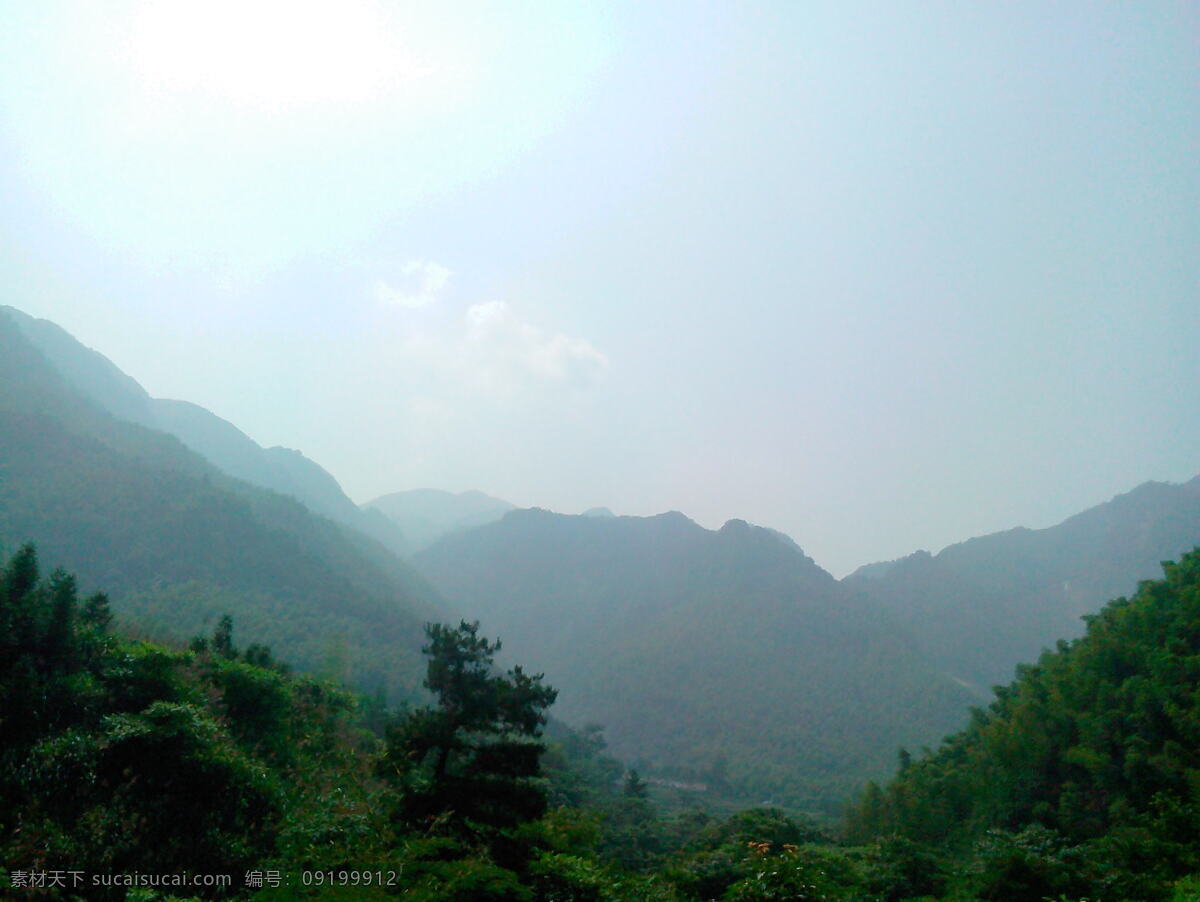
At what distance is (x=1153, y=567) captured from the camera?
3344 inches

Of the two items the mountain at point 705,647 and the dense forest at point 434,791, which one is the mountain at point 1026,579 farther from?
the dense forest at point 434,791

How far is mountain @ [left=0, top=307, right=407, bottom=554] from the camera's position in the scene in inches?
3666

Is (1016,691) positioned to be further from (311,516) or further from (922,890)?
(311,516)

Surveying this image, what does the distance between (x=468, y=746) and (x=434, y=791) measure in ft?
2.38

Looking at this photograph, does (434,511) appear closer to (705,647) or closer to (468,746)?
(705,647)

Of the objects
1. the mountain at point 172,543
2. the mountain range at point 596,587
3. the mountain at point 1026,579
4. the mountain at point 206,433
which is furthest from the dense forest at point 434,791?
the mountain at point 1026,579

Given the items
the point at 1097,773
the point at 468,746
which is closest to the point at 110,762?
the point at 468,746

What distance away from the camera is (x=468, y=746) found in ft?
31.9

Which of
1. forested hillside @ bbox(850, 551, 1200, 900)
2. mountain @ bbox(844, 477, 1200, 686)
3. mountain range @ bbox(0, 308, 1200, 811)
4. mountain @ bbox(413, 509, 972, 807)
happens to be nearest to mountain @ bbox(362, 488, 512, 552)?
mountain range @ bbox(0, 308, 1200, 811)

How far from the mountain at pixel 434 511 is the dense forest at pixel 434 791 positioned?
14860 centimetres

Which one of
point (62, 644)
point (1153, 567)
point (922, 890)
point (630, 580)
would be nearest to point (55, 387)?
point (62, 644)

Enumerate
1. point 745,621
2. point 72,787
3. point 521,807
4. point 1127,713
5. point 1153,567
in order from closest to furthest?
1. point 72,787
2. point 521,807
3. point 1127,713
4. point 1153,567
5. point 745,621

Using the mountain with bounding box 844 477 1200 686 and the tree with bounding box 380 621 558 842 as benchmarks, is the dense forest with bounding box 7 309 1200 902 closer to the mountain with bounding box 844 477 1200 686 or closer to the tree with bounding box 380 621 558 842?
the tree with bounding box 380 621 558 842

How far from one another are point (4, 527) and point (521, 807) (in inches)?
1791
